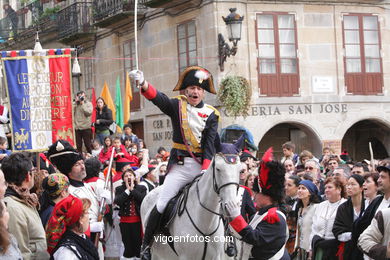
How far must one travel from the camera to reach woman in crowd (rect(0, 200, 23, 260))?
5342 millimetres

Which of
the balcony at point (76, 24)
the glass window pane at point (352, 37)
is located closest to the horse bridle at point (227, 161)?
the glass window pane at point (352, 37)

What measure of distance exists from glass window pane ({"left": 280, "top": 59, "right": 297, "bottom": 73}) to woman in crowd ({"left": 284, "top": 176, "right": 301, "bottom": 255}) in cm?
1278

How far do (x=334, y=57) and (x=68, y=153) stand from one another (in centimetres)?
1642

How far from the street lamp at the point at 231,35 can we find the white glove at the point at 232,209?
14.8 m

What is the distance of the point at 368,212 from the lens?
28.9 feet

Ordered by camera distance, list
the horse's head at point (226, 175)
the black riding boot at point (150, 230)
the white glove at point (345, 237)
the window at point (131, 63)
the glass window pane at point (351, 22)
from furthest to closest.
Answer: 1. the window at point (131, 63)
2. the glass window pane at point (351, 22)
3. the white glove at point (345, 237)
4. the black riding boot at point (150, 230)
5. the horse's head at point (226, 175)

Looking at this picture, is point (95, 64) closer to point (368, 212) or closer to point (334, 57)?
point (334, 57)

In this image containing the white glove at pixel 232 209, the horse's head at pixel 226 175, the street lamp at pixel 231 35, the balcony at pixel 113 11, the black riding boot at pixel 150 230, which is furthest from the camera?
the balcony at pixel 113 11

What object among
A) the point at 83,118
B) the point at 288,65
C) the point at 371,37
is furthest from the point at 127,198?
the point at 371,37

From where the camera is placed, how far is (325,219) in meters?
10.2

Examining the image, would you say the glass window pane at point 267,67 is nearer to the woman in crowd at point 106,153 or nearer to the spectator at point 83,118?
the spectator at point 83,118

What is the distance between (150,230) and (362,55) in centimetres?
1709

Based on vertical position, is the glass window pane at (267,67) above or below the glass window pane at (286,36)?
below

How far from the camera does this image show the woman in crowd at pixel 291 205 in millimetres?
11211
